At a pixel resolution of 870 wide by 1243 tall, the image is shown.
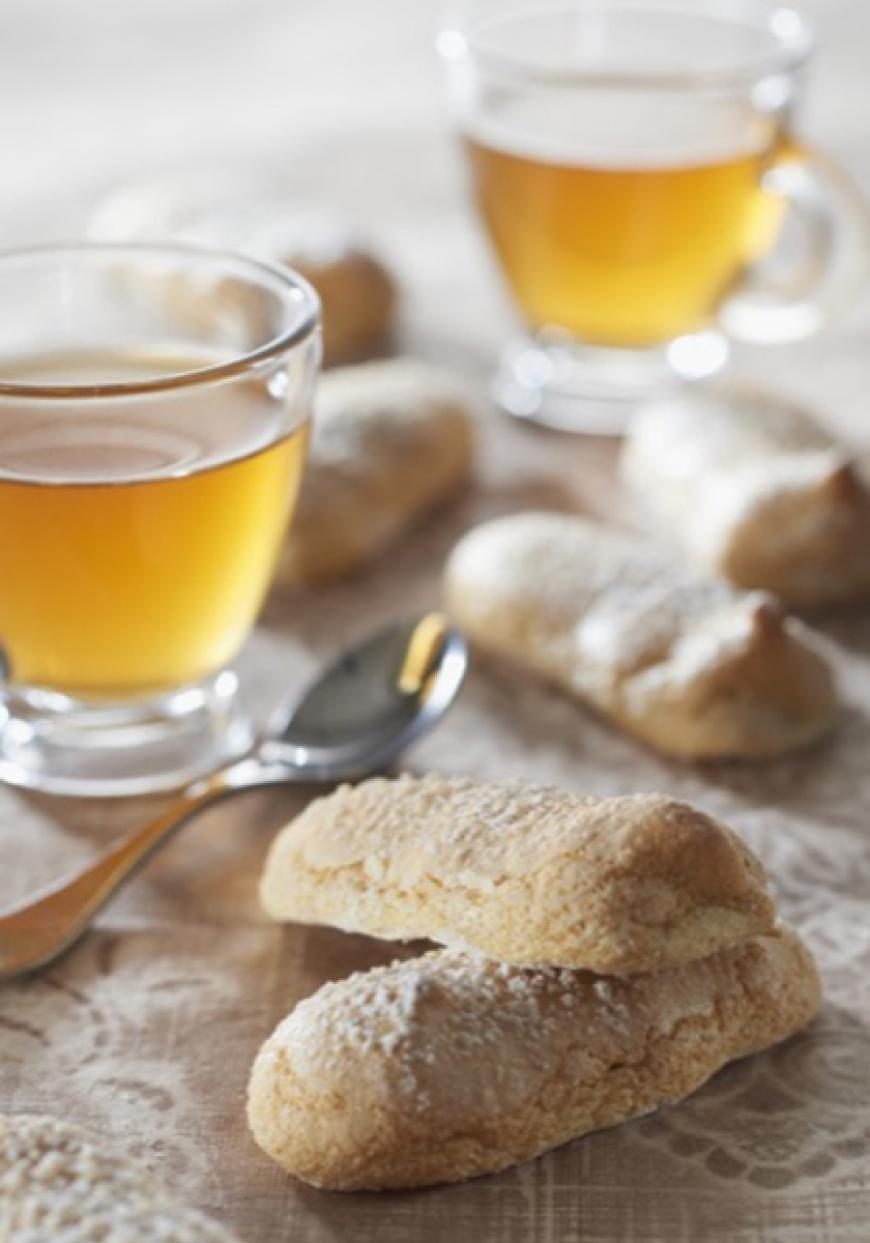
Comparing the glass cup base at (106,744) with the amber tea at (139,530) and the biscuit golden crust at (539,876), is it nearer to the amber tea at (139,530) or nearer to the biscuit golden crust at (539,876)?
the amber tea at (139,530)

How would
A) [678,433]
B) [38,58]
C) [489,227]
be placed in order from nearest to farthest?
[678,433] < [489,227] < [38,58]

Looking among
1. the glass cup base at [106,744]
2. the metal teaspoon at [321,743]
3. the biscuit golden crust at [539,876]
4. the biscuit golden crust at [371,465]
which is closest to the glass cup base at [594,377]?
the biscuit golden crust at [371,465]

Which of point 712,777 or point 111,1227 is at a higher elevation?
point 111,1227

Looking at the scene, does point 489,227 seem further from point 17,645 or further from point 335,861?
point 335,861

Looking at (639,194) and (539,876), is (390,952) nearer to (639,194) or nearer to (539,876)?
(539,876)

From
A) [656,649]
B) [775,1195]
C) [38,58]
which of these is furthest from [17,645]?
[38,58]

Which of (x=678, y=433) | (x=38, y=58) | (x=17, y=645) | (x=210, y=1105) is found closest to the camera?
Result: (x=210, y=1105)

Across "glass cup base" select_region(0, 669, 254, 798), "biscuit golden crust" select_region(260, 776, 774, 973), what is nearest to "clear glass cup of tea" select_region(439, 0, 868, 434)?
"glass cup base" select_region(0, 669, 254, 798)
